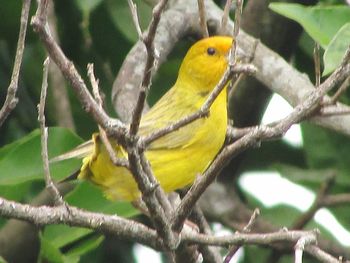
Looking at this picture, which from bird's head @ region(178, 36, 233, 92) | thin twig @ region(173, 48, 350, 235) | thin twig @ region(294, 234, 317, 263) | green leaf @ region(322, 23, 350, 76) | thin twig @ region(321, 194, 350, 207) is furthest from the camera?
bird's head @ region(178, 36, 233, 92)

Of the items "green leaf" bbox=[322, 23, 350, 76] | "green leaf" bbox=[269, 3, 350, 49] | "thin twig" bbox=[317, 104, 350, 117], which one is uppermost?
"green leaf" bbox=[322, 23, 350, 76]

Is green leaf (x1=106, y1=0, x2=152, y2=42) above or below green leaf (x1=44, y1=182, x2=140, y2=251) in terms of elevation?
above

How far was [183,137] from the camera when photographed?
5.27m

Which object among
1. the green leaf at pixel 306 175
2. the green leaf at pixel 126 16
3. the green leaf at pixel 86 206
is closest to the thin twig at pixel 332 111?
the green leaf at pixel 86 206

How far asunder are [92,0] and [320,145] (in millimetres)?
1407

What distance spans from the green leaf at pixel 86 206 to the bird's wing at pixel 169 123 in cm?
31

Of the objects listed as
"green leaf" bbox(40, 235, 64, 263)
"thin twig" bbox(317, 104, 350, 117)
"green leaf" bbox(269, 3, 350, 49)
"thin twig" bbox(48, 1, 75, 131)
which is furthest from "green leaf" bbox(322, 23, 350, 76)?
"thin twig" bbox(48, 1, 75, 131)

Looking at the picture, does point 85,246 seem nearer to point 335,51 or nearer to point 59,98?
point 59,98

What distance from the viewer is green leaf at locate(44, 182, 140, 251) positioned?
17.3 feet

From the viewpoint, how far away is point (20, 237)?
5.81 m

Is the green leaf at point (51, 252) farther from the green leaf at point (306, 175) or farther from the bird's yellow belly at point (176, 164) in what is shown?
the green leaf at point (306, 175)

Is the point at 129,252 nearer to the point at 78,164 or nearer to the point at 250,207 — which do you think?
the point at 250,207

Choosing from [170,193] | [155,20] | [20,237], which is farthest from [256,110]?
[155,20]

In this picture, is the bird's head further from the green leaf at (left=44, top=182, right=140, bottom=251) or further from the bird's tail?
the bird's tail
